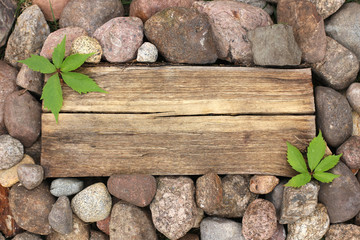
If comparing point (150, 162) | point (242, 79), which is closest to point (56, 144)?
point (150, 162)

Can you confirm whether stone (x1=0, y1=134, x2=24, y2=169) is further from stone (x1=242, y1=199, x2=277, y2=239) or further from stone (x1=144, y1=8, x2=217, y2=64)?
stone (x1=242, y1=199, x2=277, y2=239)

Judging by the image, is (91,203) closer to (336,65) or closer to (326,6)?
(336,65)

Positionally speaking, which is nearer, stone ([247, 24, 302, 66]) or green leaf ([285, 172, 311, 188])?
green leaf ([285, 172, 311, 188])

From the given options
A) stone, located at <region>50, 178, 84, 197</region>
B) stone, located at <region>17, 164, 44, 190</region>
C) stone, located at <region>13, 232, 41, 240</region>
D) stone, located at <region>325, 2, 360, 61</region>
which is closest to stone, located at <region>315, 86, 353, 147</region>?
stone, located at <region>325, 2, 360, 61</region>

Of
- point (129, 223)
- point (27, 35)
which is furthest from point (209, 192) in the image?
point (27, 35)

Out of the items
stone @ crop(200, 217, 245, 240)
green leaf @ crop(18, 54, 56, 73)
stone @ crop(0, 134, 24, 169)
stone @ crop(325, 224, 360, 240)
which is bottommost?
stone @ crop(200, 217, 245, 240)

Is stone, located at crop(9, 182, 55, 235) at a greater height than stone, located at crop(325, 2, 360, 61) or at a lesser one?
lesser

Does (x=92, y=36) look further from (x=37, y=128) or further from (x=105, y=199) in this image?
(x=105, y=199)
